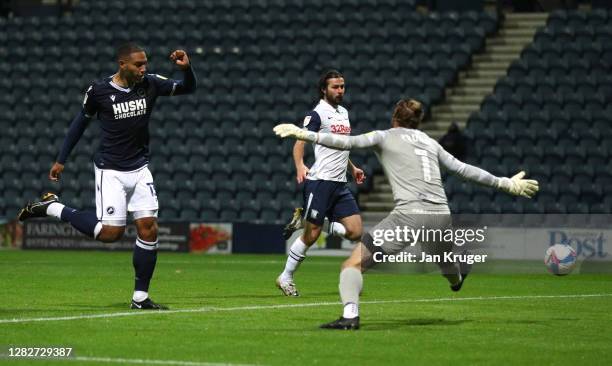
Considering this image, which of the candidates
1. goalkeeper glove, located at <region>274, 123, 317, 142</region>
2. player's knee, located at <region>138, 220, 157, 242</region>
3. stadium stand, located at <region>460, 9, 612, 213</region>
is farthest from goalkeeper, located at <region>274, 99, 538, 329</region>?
stadium stand, located at <region>460, 9, 612, 213</region>

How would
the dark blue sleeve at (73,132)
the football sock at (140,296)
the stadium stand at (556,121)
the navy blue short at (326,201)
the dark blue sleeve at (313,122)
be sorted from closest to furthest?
the football sock at (140,296)
the dark blue sleeve at (73,132)
the dark blue sleeve at (313,122)
the navy blue short at (326,201)
the stadium stand at (556,121)

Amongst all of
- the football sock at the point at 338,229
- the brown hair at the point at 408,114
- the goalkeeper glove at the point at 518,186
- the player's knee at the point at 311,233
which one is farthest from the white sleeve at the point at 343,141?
the football sock at the point at 338,229

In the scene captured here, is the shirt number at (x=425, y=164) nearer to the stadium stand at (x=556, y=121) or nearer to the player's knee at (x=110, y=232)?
the player's knee at (x=110, y=232)

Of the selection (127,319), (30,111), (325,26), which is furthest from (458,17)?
(127,319)

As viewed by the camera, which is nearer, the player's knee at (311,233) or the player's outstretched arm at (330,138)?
the player's outstretched arm at (330,138)

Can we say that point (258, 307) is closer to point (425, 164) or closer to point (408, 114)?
point (425, 164)

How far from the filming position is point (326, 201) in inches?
532

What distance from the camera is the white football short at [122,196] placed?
11094 millimetres

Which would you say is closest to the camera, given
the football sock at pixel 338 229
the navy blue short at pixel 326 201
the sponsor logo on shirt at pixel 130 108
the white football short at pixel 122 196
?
the white football short at pixel 122 196

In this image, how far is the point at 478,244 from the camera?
414 inches

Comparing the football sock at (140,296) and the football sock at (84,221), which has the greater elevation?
the football sock at (84,221)

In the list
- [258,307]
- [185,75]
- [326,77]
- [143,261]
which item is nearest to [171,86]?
[185,75]

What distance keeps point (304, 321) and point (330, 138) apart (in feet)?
5.62

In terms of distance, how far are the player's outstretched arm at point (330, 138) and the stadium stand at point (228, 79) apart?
57.3 ft
